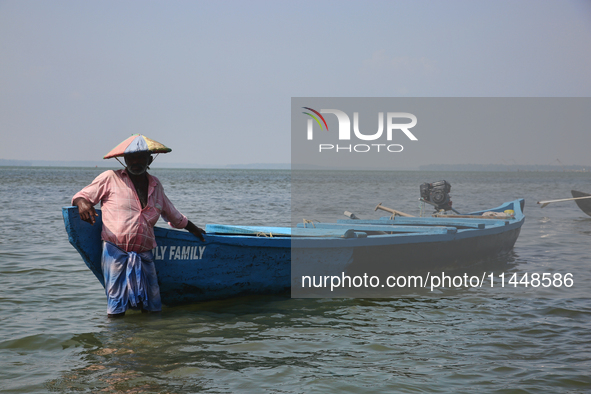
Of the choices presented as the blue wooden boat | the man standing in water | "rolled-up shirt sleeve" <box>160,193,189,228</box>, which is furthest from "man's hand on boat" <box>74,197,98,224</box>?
"rolled-up shirt sleeve" <box>160,193,189,228</box>

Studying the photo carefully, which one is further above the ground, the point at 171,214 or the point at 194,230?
the point at 171,214

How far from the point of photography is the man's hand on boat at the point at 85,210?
5098 mm

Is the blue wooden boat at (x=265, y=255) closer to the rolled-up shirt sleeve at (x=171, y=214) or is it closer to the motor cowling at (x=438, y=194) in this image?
the rolled-up shirt sleeve at (x=171, y=214)

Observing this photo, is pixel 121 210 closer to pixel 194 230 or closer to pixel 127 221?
pixel 127 221

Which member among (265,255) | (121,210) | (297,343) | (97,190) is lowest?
(297,343)

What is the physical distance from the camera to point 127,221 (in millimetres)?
5352

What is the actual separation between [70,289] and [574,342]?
6.39 meters

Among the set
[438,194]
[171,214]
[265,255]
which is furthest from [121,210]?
[438,194]

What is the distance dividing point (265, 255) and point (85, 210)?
2.30m

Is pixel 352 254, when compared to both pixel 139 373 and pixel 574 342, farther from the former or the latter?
pixel 139 373

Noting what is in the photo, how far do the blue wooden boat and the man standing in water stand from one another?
230 mm

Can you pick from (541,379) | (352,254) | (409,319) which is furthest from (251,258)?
(541,379)

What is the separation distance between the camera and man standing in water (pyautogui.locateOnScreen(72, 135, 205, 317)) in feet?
17.4

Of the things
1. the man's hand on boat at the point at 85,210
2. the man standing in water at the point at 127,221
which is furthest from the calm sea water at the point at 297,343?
the man's hand on boat at the point at 85,210
